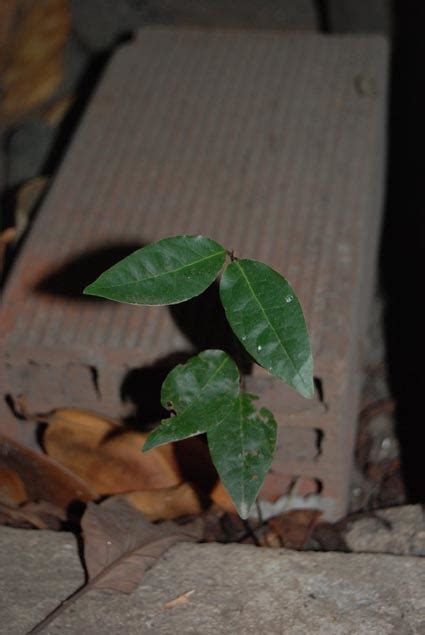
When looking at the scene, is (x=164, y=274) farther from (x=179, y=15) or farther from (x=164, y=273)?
(x=179, y=15)

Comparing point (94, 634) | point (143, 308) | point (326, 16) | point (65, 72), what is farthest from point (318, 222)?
point (65, 72)

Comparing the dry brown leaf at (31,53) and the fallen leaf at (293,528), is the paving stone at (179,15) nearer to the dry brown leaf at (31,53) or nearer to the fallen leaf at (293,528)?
the dry brown leaf at (31,53)

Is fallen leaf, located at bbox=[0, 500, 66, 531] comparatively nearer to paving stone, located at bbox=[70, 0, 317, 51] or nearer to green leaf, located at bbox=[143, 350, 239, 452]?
green leaf, located at bbox=[143, 350, 239, 452]

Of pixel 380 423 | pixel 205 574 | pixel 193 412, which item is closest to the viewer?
pixel 193 412

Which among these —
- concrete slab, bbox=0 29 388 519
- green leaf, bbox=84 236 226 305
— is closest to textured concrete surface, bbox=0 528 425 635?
concrete slab, bbox=0 29 388 519

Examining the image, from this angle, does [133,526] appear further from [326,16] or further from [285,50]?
[326,16]

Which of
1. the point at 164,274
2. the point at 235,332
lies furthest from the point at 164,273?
the point at 235,332
